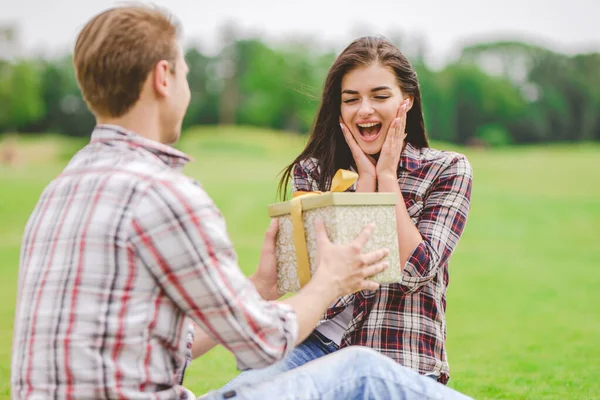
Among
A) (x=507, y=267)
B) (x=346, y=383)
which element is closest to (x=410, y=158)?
(x=346, y=383)

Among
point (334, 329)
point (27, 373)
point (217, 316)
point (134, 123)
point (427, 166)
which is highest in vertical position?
point (134, 123)

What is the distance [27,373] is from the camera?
2137 mm

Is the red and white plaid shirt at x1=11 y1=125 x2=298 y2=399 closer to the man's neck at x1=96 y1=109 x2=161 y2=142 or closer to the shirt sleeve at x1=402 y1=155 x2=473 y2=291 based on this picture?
the man's neck at x1=96 y1=109 x2=161 y2=142

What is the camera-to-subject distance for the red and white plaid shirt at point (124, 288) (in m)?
2.07

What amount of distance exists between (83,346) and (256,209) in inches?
888

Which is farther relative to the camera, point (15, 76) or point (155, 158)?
point (15, 76)

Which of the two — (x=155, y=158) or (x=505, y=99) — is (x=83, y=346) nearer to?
(x=155, y=158)

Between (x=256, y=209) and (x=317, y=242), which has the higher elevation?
(x=317, y=242)

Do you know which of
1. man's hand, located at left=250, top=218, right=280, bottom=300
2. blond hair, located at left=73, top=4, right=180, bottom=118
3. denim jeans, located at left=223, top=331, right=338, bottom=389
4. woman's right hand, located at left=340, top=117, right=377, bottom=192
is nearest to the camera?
blond hair, located at left=73, top=4, right=180, bottom=118

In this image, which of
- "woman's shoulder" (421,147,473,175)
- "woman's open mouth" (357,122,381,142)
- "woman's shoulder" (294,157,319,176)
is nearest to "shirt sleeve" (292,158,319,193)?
"woman's shoulder" (294,157,319,176)

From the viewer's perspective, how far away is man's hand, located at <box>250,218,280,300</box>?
3.10 metres

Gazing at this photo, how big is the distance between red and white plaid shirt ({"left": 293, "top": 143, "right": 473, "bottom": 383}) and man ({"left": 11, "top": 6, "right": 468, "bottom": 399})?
39.3 inches

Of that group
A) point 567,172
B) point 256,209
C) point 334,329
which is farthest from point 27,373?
point 567,172

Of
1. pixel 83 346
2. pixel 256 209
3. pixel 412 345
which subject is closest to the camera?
pixel 83 346
